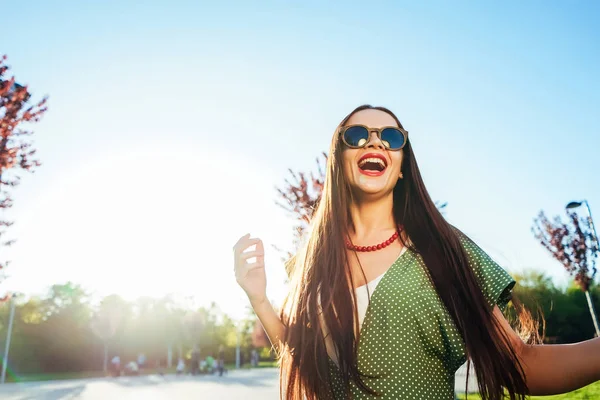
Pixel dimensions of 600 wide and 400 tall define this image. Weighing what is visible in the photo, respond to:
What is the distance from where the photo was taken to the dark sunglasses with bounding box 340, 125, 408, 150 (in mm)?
1763

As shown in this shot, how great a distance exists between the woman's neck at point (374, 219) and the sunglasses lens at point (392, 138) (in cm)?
22

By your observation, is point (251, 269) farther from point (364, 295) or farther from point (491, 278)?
point (491, 278)

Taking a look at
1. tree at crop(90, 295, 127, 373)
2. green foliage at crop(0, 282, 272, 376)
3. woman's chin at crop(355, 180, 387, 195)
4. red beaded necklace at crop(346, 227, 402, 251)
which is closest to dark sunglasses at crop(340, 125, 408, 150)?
woman's chin at crop(355, 180, 387, 195)

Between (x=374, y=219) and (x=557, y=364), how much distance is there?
796 mm

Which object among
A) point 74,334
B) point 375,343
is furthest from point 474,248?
point 74,334

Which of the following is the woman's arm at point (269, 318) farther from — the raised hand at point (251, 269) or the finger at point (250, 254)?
the finger at point (250, 254)

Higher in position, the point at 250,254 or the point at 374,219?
the point at 374,219

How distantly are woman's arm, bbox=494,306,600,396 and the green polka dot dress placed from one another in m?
0.17

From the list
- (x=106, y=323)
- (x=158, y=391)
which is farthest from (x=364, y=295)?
(x=106, y=323)

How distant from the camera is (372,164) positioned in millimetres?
1780

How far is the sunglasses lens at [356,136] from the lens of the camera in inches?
70.0

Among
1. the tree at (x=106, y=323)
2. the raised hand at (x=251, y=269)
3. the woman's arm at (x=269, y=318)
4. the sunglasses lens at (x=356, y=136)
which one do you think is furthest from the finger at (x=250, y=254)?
the tree at (x=106, y=323)

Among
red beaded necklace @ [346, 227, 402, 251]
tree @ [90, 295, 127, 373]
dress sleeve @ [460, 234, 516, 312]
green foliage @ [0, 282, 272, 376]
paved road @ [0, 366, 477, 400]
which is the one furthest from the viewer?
tree @ [90, 295, 127, 373]

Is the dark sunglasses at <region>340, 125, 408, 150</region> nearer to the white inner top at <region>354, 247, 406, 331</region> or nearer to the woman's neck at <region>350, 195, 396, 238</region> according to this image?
the woman's neck at <region>350, 195, 396, 238</region>
